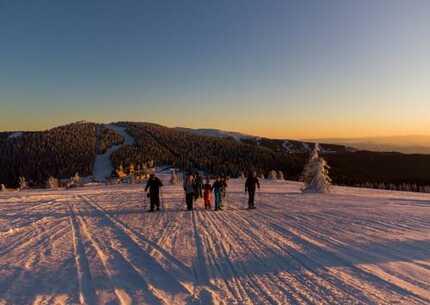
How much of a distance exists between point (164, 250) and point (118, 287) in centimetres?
270

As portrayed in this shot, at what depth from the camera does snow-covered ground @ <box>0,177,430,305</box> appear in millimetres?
6113

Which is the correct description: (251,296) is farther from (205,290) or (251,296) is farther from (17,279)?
(17,279)

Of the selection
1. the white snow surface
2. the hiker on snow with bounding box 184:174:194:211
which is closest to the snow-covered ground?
the hiker on snow with bounding box 184:174:194:211

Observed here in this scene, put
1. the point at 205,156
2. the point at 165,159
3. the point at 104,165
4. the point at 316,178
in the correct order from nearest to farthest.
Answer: the point at 316,178
the point at 165,159
the point at 104,165
the point at 205,156

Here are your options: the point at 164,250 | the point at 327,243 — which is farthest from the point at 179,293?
the point at 327,243

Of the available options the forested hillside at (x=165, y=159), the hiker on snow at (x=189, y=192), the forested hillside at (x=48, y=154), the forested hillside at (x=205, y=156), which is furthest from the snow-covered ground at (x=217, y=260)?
the forested hillside at (x=48, y=154)

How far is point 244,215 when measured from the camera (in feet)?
50.4

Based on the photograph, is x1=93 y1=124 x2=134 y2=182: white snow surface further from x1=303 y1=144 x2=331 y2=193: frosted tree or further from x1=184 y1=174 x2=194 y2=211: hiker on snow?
x1=184 y1=174 x2=194 y2=211: hiker on snow

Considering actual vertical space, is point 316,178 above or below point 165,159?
below

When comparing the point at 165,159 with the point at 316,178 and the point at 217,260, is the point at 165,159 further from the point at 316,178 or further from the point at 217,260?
the point at 217,260

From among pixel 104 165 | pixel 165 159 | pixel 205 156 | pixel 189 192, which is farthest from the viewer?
pixel 205 156

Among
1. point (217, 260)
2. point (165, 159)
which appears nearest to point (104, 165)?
point (165, 159)

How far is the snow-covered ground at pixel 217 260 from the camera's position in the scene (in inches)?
241

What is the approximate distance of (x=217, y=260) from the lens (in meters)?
8.13
